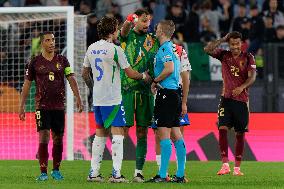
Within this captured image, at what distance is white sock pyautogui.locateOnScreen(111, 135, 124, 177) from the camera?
11.4m

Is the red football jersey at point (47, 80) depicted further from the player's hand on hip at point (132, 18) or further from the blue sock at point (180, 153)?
the blue sock at point (180, 153)

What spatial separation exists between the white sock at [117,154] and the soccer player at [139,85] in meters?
0.41

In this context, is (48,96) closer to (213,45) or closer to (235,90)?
(213,45)

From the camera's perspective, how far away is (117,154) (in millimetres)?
11406

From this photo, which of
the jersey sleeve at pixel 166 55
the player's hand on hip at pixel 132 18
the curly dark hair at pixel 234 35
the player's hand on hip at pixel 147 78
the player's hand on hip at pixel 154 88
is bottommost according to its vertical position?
the player's hand on hip at pixel 154 88

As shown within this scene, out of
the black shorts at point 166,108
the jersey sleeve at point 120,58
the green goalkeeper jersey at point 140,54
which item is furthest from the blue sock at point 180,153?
the jersey sleeve at point 120,58

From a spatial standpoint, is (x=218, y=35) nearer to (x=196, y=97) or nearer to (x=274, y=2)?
(x=274, y=2)

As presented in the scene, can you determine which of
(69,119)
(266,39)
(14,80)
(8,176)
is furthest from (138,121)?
(266,39)

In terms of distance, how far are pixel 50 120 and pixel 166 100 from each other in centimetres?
166

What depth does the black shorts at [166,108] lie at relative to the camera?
11414mm

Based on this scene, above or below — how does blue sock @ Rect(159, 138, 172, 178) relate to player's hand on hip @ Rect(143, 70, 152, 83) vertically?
below

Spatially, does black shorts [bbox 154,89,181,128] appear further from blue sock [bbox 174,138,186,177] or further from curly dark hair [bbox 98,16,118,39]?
curly dark hair [bbox 98,16,118,39]

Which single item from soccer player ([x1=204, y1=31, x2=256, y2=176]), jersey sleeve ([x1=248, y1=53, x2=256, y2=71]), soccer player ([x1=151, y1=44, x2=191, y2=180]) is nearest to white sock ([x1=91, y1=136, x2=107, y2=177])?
soccer player ([x1=151, y1=44, x2=191, y2=180])

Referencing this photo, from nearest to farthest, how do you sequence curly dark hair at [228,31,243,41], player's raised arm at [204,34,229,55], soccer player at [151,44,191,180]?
soccer player at [151,44,191,180] → player's raised arm at [204,34,229,55] → curly dark hair at [228,31,243,41]
